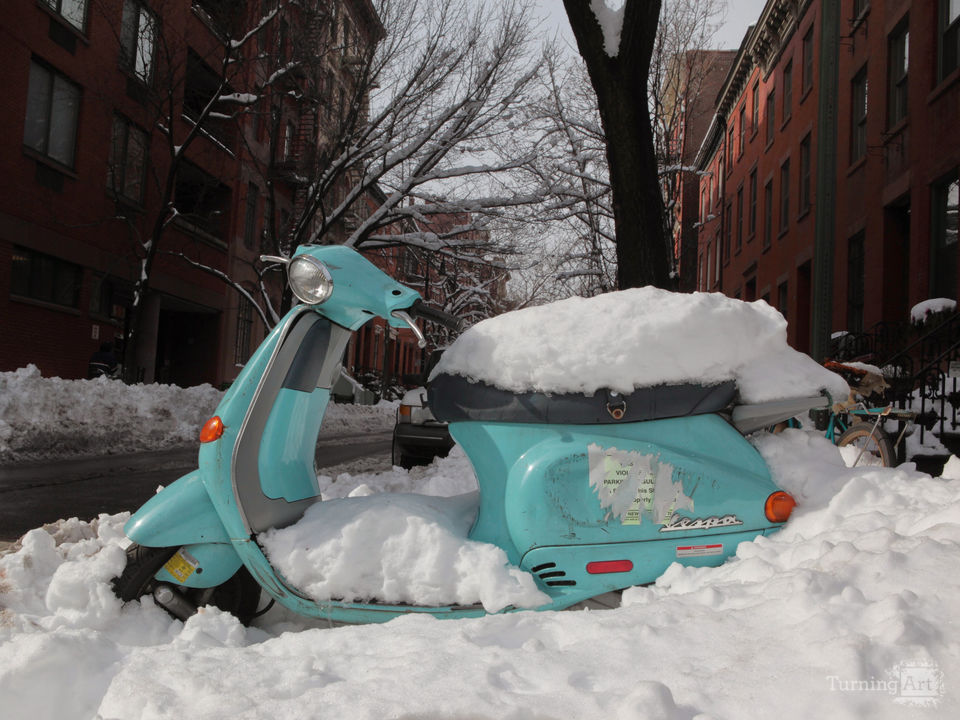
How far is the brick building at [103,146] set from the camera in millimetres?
15766

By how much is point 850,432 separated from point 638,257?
2.33 metres

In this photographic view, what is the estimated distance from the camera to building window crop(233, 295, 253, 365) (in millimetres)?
26203

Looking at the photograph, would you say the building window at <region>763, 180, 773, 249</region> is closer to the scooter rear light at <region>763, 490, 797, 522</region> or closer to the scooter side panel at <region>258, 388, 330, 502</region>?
the scooter rear light at <region>763, 490, 797, 522</region>

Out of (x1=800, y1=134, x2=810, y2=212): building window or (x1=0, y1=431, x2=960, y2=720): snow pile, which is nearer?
(x1=0, y1=431, x2=960, y2=720): snow pile

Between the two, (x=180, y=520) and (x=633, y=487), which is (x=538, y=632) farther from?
(x=180, y=520)

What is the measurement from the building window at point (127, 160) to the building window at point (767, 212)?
18.6 metres

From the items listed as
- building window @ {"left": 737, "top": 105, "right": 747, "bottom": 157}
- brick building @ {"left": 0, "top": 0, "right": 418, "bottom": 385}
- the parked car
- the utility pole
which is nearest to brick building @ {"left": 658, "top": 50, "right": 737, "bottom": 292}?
brick building @ {"left": 0, "top": 0, "right": 418, "bottom": 385}

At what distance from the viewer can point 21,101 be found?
15.6m

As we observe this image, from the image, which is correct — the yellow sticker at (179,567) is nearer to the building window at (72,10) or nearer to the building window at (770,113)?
the building window at (72,10)

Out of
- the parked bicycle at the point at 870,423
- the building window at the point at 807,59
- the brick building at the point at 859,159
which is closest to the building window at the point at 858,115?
the brick building at the point at 859,159

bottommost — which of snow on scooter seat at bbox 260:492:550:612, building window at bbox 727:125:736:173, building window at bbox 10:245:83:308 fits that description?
snow on scooter seat at bbox 260:492:550:612

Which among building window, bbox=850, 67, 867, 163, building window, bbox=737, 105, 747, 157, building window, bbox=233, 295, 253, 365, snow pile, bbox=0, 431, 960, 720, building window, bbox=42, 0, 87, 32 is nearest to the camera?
snow pile, bbox=0, 431, 960, 720

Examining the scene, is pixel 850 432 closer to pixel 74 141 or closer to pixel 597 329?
pixel 597 329

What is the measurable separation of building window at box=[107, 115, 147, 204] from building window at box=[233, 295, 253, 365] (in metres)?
6.65
